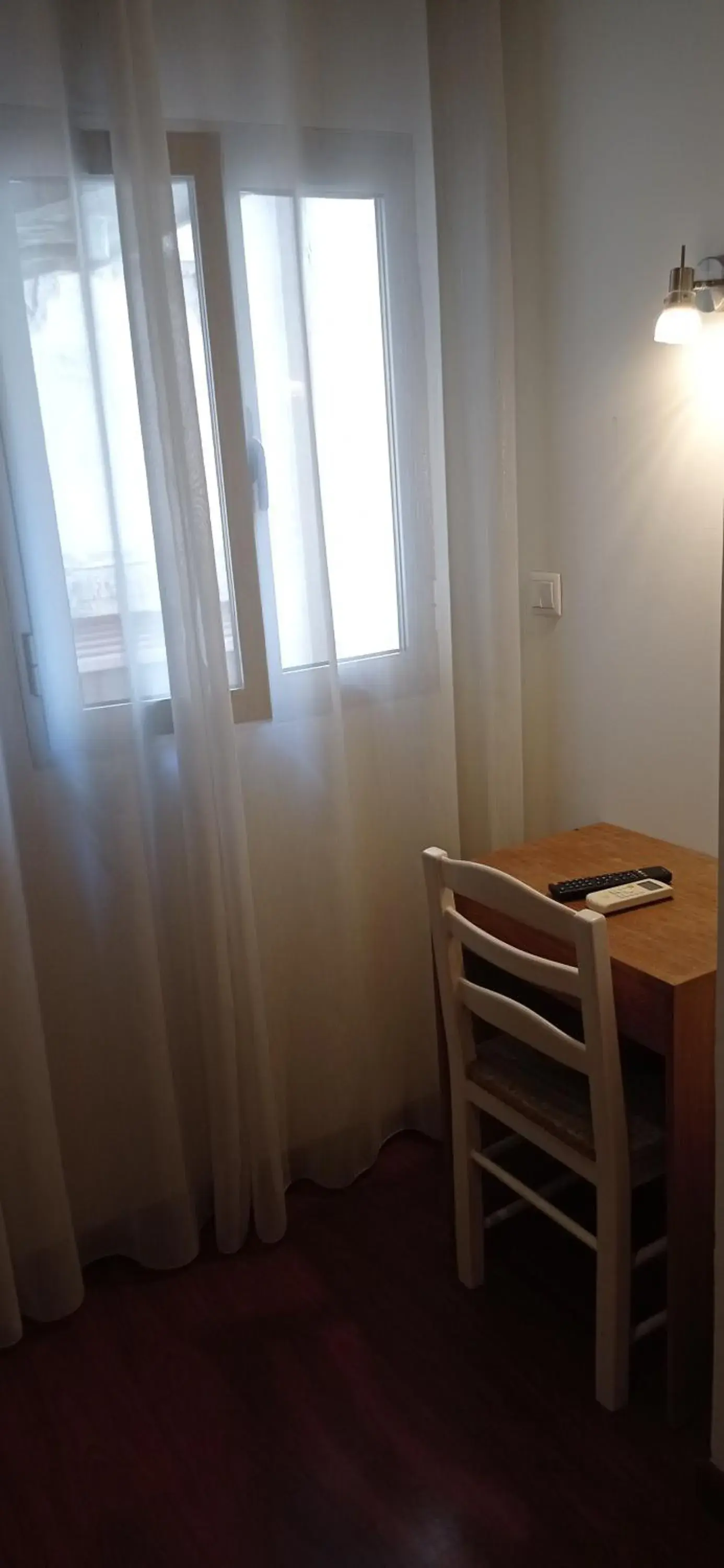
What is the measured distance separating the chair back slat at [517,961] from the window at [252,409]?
63cm

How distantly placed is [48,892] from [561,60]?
→ 1881 mm

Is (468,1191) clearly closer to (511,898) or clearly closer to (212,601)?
(511,898)

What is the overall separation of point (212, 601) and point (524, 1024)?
36.5 inches

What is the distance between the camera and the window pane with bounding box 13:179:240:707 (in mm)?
1952

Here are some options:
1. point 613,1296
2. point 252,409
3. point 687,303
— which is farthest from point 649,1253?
point 252,409

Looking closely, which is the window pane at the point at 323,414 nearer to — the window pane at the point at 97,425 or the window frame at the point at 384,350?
the window frame at the point at 384,350

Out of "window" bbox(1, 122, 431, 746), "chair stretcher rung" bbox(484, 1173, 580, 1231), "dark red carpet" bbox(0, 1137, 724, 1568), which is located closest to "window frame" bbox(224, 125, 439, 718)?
"window" bbox(1, 122, 431, 746)

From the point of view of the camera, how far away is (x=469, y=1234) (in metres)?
2.14

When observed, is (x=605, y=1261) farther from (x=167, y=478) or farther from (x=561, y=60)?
(x=561, y=60)

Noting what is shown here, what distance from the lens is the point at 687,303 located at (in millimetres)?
1898

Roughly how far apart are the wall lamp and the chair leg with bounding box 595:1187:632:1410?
54.6 inches

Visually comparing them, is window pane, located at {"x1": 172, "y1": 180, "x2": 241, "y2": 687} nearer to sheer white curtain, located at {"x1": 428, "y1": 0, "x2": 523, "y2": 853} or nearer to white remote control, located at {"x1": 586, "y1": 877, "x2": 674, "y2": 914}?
sheer white curtain, located at {"x1": 428, "y1": 0, "x2": 523, "y2": 853}

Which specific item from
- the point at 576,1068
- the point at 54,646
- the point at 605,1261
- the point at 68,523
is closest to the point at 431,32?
the point at 68,523

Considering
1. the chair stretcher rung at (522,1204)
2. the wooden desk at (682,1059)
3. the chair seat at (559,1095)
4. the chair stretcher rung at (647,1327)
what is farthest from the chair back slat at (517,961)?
→ the chair stretcher rung at (647,1327)
